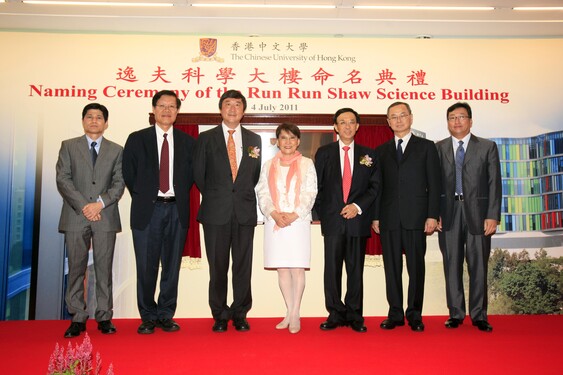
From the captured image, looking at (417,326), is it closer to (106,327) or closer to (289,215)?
(289,215)

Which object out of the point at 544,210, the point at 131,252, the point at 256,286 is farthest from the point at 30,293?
the point at 544,210

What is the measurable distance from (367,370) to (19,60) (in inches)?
177

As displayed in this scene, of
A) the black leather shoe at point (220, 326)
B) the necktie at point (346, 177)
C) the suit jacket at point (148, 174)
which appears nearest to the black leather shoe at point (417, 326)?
the necktie at point (346, 177)

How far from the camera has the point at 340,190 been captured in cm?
374

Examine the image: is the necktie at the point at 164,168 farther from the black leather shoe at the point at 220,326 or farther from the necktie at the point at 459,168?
the necktie at the point at 459,168

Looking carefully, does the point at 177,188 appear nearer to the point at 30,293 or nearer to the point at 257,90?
the point at 257,90

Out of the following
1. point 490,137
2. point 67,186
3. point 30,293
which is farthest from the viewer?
point 490,137

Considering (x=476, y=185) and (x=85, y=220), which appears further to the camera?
(x=476, y=185)

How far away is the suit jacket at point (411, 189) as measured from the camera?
12.1ft

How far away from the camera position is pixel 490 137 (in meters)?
5.05

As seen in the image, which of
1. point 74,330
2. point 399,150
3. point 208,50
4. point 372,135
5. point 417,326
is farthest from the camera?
point 208,50

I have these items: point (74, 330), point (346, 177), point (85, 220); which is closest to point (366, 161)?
point (346, 177)

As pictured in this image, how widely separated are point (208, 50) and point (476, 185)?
116 inches

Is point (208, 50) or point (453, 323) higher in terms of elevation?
point (208, 50)
